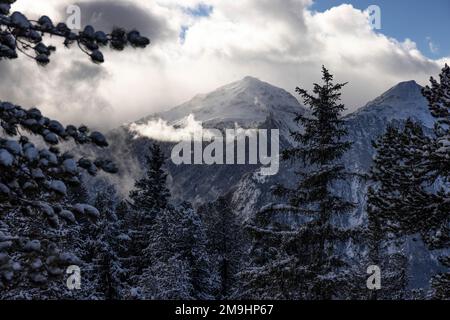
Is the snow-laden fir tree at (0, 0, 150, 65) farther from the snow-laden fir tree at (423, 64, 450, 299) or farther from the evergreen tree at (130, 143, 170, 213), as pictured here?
the evergreen tree at (130, 143, 170, 213)

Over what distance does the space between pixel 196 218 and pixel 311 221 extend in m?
18.1

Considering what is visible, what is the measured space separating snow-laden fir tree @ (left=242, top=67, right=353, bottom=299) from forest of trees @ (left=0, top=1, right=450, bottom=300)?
4 centimetres

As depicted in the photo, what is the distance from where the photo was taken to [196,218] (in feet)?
106

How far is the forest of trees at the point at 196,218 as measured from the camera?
4.09 m

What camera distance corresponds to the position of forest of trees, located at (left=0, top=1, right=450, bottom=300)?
4.09 metres

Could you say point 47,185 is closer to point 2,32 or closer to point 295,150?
point 2,32

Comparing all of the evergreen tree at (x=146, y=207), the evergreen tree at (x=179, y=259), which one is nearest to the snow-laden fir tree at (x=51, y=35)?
the evergreen tree at (x=179, y=259)

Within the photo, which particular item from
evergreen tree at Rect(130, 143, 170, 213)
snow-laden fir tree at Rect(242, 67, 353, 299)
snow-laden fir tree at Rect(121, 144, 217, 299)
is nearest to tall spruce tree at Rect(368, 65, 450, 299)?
snow-laden fir tree at Rect(242, 67, 353, 299)

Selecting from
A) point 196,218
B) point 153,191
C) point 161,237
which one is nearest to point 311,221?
point 161,237

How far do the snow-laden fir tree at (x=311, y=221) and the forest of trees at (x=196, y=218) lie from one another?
0.04 metres

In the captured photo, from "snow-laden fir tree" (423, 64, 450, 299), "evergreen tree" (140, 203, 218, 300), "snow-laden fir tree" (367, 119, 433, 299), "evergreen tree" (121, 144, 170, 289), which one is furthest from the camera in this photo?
"evergreen tree" (121, 144, 170, 289)

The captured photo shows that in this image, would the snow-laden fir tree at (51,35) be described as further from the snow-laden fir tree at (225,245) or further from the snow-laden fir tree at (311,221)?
the snow-laden fir tree at (225,245)
